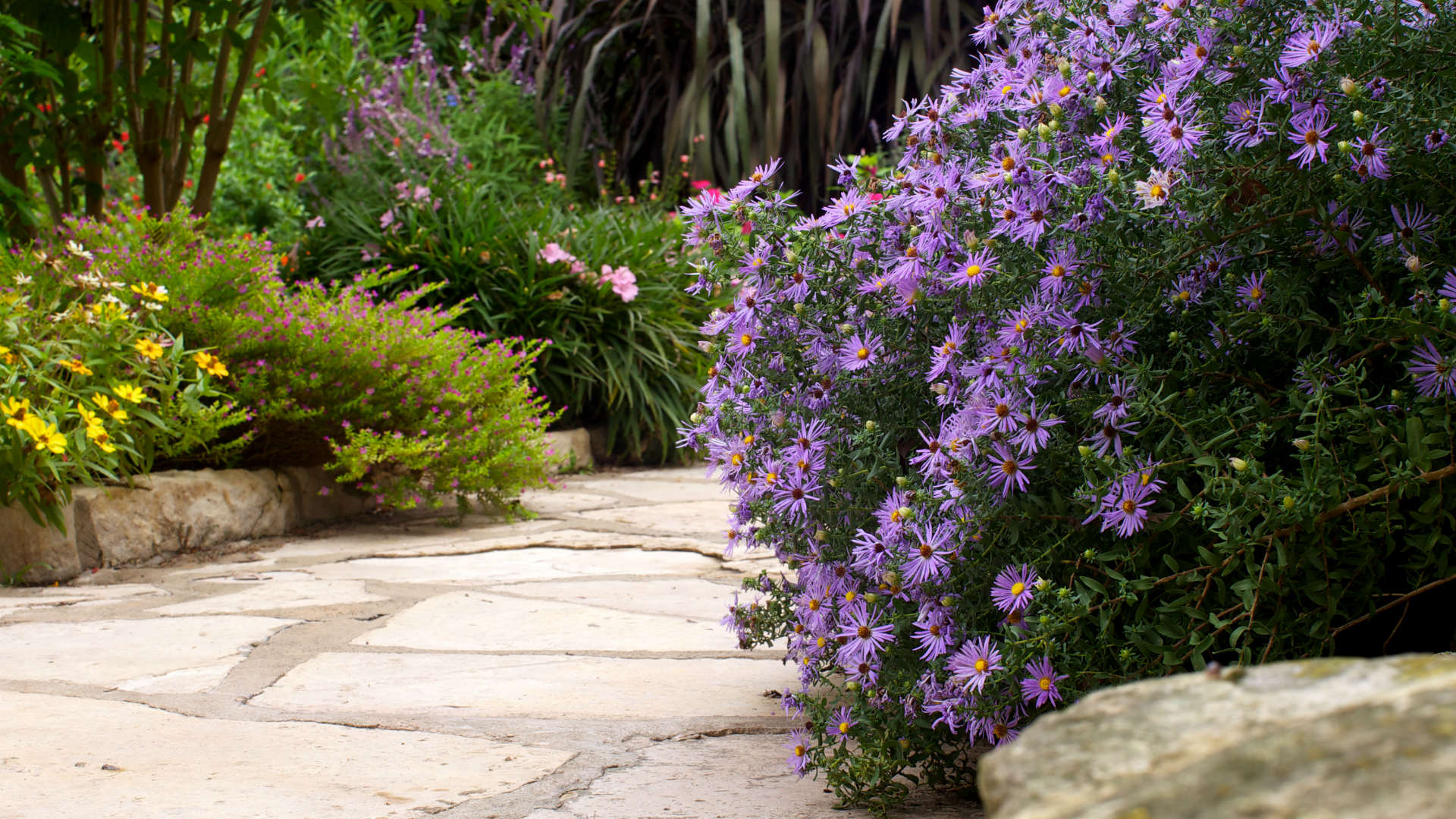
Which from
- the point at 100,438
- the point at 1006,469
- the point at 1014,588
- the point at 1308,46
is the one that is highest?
the point at 1308,46

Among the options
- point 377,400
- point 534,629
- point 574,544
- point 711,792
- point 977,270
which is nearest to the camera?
point 977,270

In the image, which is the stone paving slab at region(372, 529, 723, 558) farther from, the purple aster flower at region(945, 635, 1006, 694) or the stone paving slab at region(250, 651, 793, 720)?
the purple aster flower at region(945, 635, 1006, 694)

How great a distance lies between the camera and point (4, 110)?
3.89m

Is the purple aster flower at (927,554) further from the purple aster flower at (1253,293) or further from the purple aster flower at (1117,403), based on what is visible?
the purple aster flower at (1253,293)

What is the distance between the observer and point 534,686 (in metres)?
1.82

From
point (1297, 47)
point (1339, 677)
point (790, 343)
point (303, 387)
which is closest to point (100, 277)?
point (303, 387)

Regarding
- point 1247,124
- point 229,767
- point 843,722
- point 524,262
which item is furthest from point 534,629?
point 524,262

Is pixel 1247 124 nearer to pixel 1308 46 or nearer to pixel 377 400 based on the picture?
pixel 1308 46

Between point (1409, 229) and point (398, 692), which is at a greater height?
point (1409, 229)

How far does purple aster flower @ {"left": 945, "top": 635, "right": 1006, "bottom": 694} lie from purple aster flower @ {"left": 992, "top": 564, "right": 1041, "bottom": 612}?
0.04m

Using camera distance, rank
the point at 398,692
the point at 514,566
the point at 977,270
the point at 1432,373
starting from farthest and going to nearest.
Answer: the point at 514,566, the point at 398,692, the point at 977,270, the point at 1432,373

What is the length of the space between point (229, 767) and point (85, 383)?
→ 5.39 ft

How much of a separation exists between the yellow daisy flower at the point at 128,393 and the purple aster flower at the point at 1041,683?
220cm

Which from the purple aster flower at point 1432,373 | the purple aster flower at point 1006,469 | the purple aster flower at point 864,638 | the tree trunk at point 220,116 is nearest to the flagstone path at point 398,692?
the purple aster flower at point 864,638
